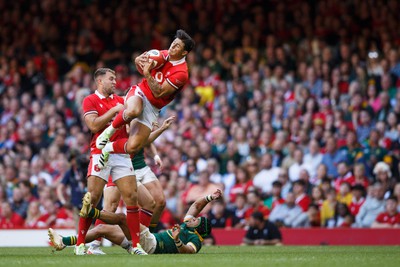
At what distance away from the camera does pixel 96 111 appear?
12.4 meters

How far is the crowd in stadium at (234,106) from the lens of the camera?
1803 cm

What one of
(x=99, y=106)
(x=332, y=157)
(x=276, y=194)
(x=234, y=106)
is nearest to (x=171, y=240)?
(x=99, y=106)

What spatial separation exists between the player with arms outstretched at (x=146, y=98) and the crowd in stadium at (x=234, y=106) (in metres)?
4.11

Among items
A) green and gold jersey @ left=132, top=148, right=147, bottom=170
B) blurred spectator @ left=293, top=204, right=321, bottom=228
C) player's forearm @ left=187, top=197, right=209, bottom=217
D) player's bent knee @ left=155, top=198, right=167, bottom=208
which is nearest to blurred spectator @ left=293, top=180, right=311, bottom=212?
blurred spectator @ left=293, top=204, right=321, bottom=228

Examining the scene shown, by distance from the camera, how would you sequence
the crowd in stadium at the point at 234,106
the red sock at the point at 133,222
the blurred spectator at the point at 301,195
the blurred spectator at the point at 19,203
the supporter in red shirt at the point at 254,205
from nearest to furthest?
the red sock at the point at 133,222
the blurred spectator at the point at 301,195
the supporter in red shirt at the point at 254,205
the crowd in stadium at the point at 234,106
the blurred spectator at the point at 19,203

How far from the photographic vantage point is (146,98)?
40.5 feet

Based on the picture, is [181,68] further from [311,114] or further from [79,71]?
[79,71]

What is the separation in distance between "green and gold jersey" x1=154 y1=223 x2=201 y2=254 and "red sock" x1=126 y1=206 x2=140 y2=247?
15.6 inches

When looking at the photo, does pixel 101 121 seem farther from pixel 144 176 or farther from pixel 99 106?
pixel 144 176

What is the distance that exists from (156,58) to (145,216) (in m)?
2.14

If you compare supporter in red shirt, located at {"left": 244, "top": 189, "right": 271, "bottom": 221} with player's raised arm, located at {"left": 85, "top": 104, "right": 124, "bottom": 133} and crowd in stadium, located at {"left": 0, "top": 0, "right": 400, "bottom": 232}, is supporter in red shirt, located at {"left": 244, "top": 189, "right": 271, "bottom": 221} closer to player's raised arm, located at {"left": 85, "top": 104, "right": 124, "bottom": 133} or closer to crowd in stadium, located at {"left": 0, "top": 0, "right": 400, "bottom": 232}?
crowd in stadium, located at {"left": 0, "top": 0, "right": 400, "bottom": 232}

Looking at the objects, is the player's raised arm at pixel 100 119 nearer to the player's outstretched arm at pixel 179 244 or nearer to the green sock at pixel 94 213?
the green sock at pixel 94 213

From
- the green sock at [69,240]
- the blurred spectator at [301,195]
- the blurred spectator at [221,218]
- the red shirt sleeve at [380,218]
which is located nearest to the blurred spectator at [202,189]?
the blurred spectator at [221,218]

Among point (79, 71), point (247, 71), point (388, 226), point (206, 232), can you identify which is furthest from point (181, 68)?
point (79, 71)
